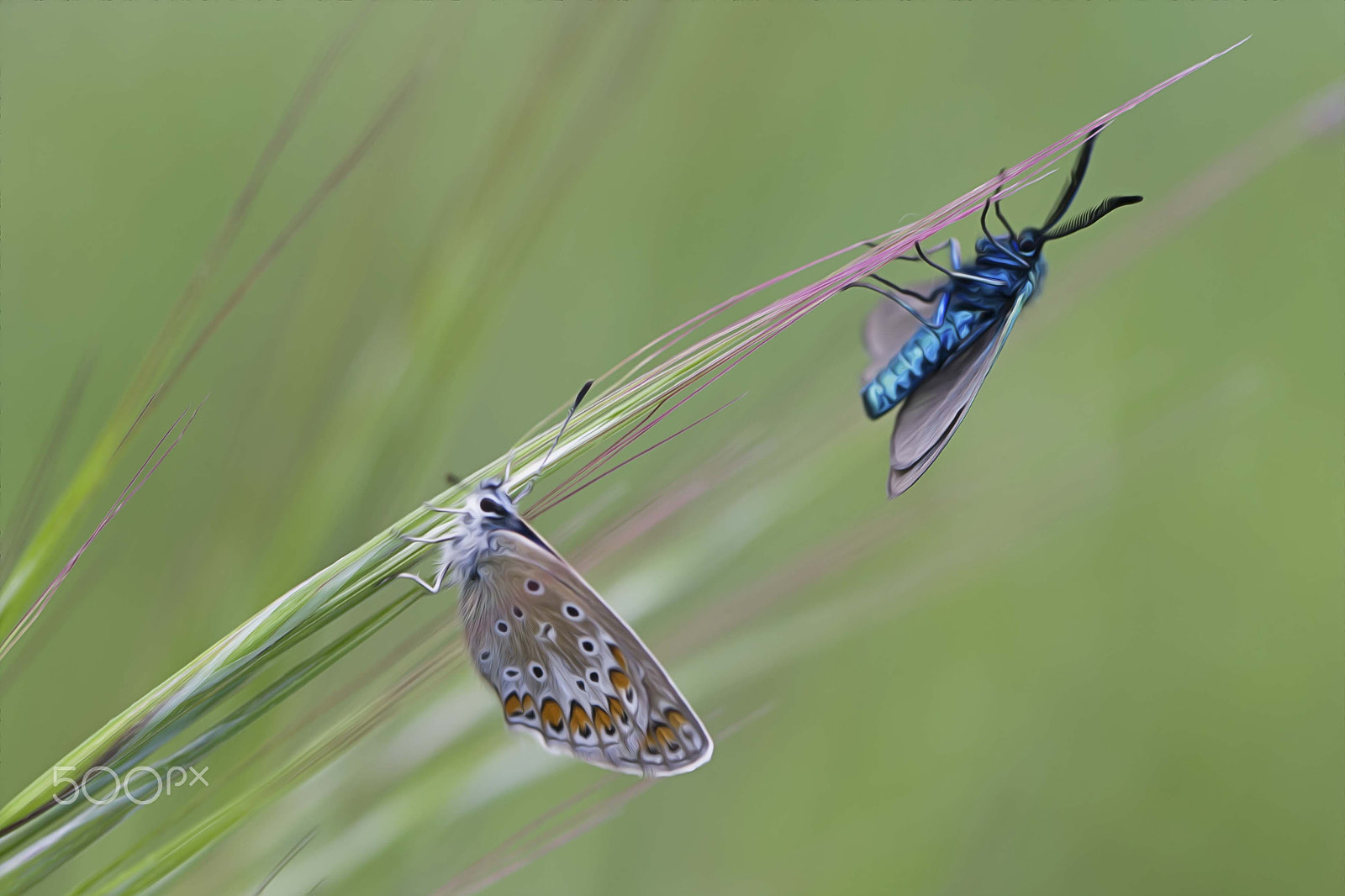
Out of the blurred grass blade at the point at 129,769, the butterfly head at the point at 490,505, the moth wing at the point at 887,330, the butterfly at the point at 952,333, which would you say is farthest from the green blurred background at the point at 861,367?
the blurred grass blade at the point at 129,769

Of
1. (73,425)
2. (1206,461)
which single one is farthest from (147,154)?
(1206,461)

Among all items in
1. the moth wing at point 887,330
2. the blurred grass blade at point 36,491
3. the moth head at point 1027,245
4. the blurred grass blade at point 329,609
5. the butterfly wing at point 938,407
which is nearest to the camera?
the blurred grass blade at point 329,609

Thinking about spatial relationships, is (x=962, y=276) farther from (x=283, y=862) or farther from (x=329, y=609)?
(x=283, y=862)

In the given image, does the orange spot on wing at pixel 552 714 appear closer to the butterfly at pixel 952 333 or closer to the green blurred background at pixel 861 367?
the green blurred background at pixel 861 367

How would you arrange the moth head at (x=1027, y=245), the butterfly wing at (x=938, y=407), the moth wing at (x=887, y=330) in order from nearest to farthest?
the butterfly wing at (x=938, y=407), the moth head at (x=1027, y=245), the moth wing at (x=887, y=330)

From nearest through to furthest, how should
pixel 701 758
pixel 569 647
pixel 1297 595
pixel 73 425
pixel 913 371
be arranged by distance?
pixel 701 758 → pixel 569 647 → pixel 913 371 → pixel 73 425 → pixel 1297 595

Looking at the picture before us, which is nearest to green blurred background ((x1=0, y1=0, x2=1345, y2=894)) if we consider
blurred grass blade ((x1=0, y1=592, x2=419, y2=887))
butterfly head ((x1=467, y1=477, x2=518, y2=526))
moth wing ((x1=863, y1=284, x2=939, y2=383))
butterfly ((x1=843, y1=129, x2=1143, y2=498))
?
moth wing ((x1=863, y1=284, x2=939, y2=383))

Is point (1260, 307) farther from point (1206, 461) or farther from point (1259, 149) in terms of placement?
point (1259, 149)
